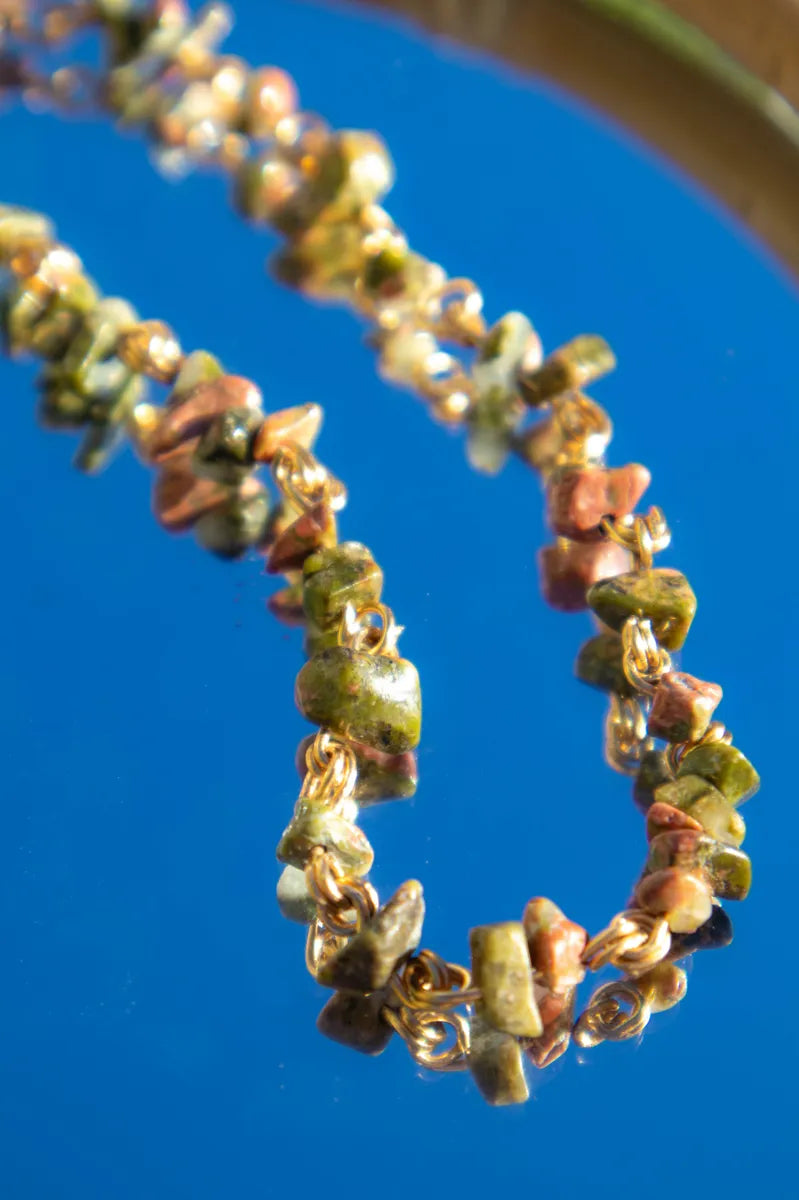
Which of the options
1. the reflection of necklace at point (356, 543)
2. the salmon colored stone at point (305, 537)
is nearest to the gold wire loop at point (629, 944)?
the reflection of necklace at point (356, 543)

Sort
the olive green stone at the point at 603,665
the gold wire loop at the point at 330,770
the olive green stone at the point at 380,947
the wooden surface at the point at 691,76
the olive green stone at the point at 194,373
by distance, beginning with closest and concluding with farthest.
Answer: the olive green stone at the point at 380,947 < the gold wire loop at the point at 330,770 < the olive green stone at the point at 603,665 < the olive green stone at the point at 194,373 < the wooden surface at the point at 691,76

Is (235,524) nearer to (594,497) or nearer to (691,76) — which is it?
(594,497)

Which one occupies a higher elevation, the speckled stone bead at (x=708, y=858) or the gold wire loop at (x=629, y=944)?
the speckled stone bead at (x=708, y=858)

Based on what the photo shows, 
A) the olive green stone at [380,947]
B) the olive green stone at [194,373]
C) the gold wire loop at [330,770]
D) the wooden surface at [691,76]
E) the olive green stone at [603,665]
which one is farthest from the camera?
the wooden surface at [691,76]

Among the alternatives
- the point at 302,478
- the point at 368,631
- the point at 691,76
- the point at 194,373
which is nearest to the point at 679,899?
the point at 368,631

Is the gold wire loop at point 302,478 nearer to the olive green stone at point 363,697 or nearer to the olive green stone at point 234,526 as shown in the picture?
the olive green stone at point 234,526

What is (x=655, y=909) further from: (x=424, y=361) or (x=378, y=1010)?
(x=424, y=361)
